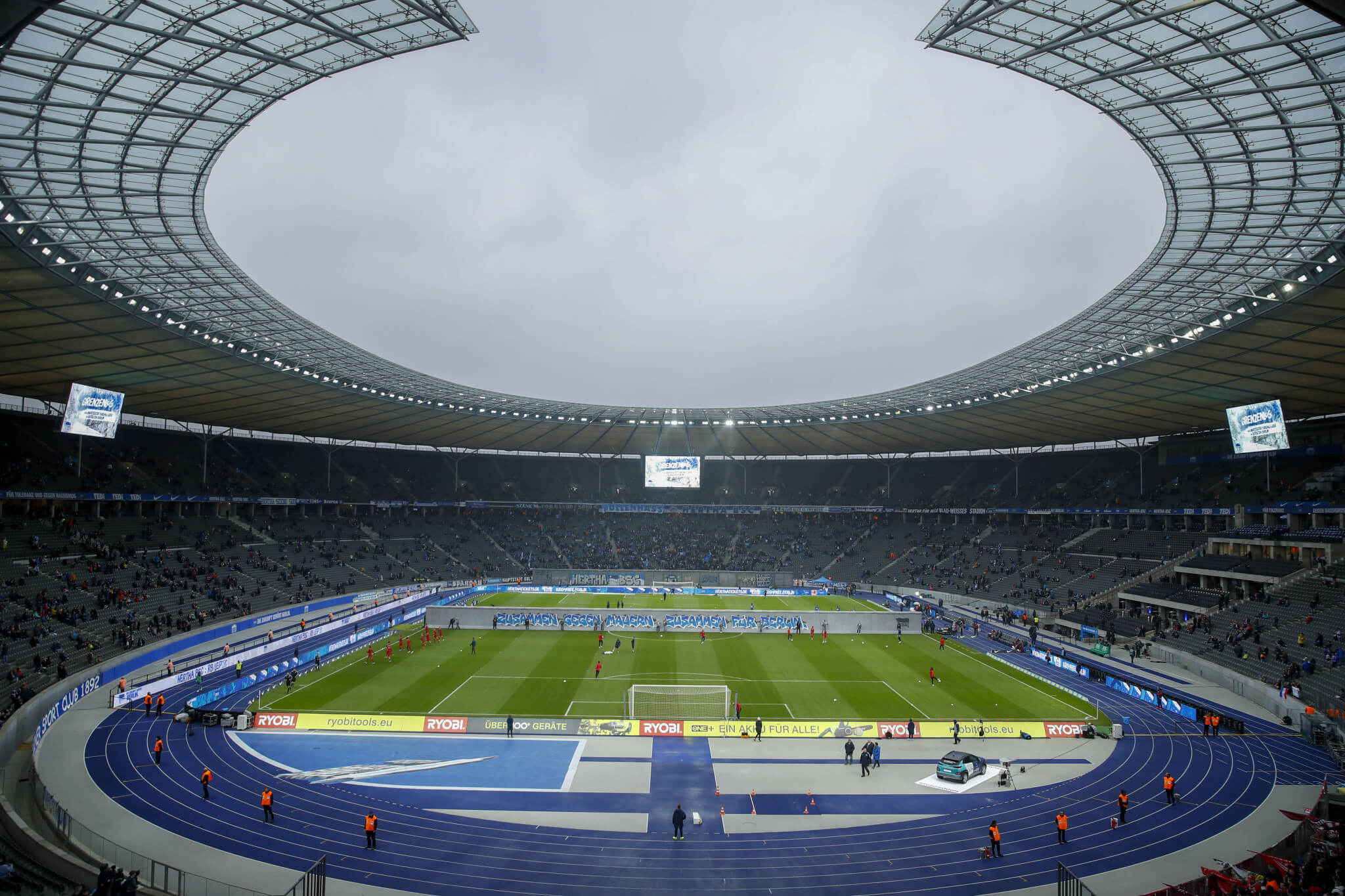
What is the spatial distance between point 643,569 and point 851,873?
51717 millimetres

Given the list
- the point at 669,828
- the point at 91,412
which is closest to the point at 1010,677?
the point at 669,828

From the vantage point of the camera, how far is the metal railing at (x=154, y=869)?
14.2 meters

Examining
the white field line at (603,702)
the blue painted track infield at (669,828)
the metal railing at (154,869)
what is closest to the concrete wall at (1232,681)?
the blue painted track infield at (669,828)

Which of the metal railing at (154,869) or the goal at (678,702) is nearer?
the metal railing at (154,869)

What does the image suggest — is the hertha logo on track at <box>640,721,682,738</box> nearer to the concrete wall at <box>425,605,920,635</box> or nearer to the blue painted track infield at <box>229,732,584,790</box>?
the blue painted track infield at <box>229,732,584,790</box>

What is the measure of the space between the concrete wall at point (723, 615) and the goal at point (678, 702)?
14554 mm

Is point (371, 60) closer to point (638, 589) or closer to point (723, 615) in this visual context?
point (723, 615)

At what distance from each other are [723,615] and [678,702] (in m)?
17.9

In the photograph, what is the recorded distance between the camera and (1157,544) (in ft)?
175

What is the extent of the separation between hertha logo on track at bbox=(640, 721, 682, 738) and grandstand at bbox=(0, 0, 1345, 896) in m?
0.13

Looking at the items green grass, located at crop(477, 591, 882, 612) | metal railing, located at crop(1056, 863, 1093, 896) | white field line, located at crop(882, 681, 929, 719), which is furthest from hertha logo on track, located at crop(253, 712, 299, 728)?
green grass, located at crop(477, 591, 882, 612)

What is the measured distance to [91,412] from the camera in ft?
120

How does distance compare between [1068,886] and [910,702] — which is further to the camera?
[910,702]

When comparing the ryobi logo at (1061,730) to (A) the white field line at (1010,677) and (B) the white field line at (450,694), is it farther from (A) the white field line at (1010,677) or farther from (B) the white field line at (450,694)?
(B) the white field line at (450,694)
